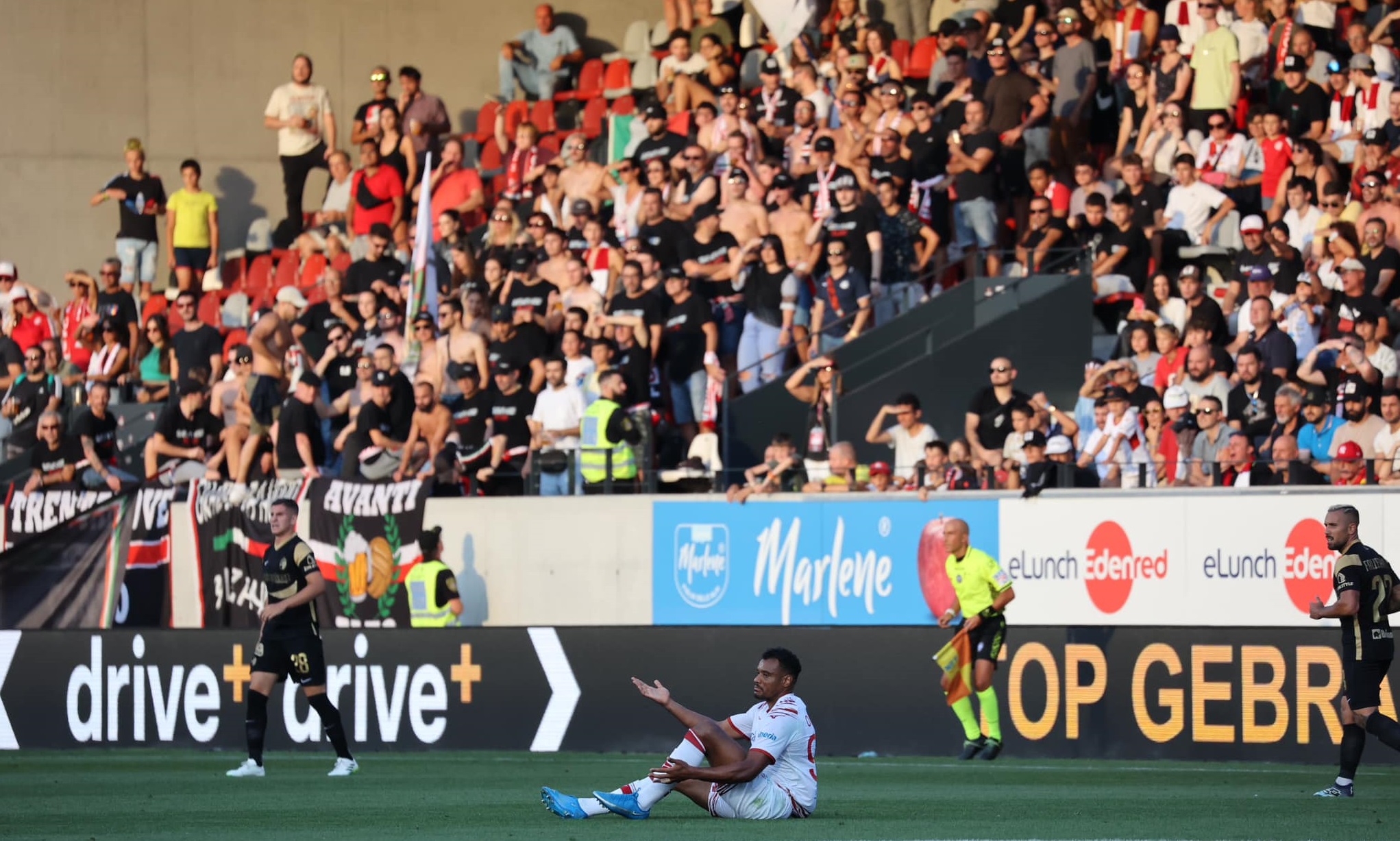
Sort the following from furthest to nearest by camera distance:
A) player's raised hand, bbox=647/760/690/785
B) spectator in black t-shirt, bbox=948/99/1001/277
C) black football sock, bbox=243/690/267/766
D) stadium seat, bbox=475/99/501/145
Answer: stadium seat, bbox=475/99/501/145 → spectator in black t-shirt, bbox=948/99/1001/277 → black football sock, bbox=243/690/267/766 → player's raised hand, bbox=647/760/690/785

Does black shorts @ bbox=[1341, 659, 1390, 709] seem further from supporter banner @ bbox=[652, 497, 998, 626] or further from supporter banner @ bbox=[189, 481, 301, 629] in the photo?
supporter banner @ bbox=[189, 481, 301, 629]

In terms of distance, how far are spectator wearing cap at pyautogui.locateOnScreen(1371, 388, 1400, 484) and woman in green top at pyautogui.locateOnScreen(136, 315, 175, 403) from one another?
13.9 meters

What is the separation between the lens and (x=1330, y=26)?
21.5 m

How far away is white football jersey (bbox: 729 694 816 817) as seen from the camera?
10.8 m

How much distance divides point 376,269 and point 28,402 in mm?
4302

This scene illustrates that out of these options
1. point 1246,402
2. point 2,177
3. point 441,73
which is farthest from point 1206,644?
point 2,177

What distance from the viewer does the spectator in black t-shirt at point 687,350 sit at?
69.7ft

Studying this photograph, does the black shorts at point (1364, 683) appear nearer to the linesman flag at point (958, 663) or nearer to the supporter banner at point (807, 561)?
→ the linesman flag at point (958, 663)

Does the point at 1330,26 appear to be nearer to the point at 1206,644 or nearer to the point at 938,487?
the point at 938,487

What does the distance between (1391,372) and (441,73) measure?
16865mm

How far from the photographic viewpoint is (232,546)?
2228cm

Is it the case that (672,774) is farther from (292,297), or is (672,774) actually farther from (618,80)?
(618,80)

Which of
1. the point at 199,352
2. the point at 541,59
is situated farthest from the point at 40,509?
the point at 541,59

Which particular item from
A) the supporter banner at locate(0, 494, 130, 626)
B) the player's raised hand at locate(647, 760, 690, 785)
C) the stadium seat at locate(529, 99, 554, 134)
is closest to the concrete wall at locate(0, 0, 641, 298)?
the stadium seat at locate(529, 99, 554, 134)
